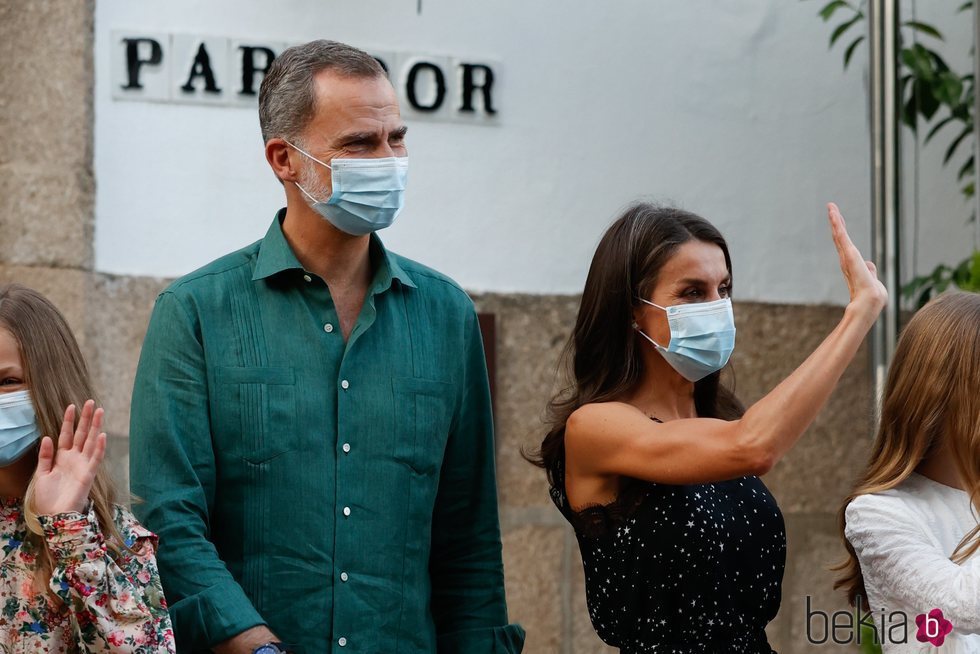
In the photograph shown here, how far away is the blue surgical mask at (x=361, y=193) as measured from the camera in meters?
3.18

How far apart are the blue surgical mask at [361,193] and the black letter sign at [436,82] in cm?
168

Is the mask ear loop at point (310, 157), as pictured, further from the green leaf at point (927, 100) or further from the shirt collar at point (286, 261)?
the green leaf at point (927, 100)

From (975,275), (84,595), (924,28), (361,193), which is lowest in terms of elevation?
(84,595)

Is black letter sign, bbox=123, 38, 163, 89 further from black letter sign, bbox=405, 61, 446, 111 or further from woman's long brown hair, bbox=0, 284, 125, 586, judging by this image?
woman's long brown hair, bbox=0, 284, 125, 586

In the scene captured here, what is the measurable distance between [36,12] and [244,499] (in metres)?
2.13

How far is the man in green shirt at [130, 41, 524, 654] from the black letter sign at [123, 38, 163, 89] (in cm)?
145

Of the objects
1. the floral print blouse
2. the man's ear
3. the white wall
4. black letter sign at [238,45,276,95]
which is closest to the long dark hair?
the man's ear

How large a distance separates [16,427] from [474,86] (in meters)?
2.26

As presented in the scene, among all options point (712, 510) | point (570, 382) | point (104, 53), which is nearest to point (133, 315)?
point (104, 53)

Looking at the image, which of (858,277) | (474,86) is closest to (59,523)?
(858,277)

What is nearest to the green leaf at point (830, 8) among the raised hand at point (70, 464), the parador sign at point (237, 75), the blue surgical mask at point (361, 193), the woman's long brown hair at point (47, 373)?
the parador sign at point (237, 75)

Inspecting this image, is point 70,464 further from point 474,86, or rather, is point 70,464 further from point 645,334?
point 474,86

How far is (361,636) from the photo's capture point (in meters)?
3.11

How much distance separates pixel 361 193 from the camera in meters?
3.18
